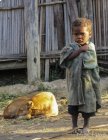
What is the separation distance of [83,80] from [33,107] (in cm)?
220

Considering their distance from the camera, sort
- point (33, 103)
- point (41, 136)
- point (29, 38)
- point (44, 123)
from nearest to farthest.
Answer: point (41, 136), point (44, 123), point (33, 103), point (29, 38)

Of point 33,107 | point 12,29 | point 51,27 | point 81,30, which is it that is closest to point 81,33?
point 81,30

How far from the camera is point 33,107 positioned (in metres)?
8.02

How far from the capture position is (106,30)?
1139cm

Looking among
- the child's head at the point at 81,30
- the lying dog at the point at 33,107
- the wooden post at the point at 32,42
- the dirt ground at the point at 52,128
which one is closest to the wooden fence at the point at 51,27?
the wooden post at the point at 32,42

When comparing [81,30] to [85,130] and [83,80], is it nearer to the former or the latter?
[83,80]

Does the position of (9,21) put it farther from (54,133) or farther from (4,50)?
(54,133)

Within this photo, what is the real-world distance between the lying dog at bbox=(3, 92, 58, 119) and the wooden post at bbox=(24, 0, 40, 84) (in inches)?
120

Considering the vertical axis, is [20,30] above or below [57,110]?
above

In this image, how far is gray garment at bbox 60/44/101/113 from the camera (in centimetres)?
598

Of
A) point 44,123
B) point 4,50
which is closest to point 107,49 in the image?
point 4,50

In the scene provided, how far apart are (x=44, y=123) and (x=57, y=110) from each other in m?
0.87

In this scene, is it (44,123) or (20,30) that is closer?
(44,123)

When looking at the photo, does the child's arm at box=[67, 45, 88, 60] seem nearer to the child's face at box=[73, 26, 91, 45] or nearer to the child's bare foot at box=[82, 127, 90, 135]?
the child's face at box=[73, 26, 91, 45]
